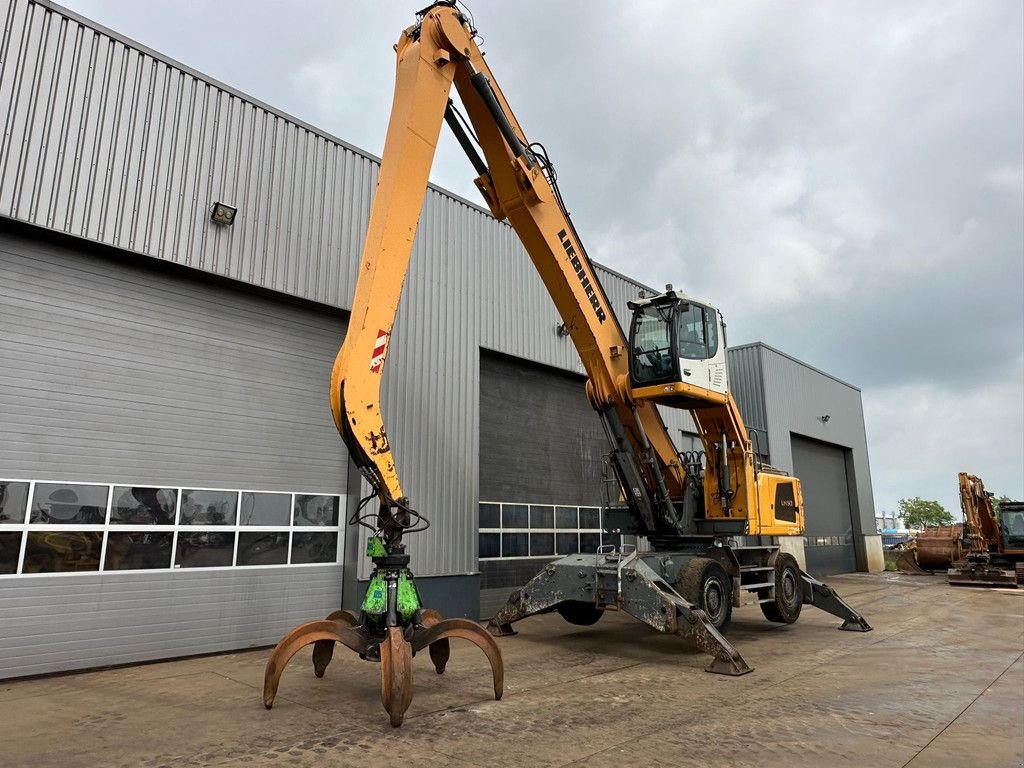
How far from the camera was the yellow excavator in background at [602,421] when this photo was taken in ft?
19.8

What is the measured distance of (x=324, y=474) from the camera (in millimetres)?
10617

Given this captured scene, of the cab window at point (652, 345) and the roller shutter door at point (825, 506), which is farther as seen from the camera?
the roller shutter door at point (825, 506)

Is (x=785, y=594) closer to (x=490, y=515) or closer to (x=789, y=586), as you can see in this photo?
(x=789, y=586)

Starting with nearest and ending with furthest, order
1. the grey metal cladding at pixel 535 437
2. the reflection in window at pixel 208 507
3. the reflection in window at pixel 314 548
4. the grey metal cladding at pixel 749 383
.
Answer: the reflection in window at pixel 208 507
the reflection in window at pixel 314 548
the grey metal cladding at pixel 535 437
the grey metal cladding at pixel 749 383

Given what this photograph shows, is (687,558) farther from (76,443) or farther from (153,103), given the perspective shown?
(153,103)

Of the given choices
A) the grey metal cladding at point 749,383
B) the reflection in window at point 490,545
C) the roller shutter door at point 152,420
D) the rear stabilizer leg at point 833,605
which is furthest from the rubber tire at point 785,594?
the grey metal cladding at point 749,383

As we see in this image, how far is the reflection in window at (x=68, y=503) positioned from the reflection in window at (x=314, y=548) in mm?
2703

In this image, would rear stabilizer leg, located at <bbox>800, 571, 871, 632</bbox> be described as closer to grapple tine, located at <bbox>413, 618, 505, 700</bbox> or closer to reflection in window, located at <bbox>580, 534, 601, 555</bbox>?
reflection in window, located at <bbox>580, 534, 601, 555</bbox>

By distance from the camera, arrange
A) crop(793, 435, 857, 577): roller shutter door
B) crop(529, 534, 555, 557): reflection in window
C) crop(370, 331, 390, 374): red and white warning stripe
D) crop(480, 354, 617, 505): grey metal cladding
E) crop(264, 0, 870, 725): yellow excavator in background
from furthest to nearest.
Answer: crop(793, 435, 857, 577): roller shutter door
crop(529, 534, 555, 557): reflection in window
crop(480, 354, 617, 505): grey metal cladding
crop(370, 331, 390, 374): red and white warning stripe
crop(264, 0, 870, 725): yellow excavator in background

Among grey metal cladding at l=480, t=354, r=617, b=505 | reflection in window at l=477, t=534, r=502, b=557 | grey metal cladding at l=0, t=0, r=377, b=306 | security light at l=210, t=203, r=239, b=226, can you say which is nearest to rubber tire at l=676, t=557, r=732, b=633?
grey metal cladding at l=480, t=354, r=617, b=505

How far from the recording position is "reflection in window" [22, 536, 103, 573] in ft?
25.3

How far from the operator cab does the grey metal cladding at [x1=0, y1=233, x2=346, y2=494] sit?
494 cm

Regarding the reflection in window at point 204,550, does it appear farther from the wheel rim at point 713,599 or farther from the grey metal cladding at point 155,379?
the wheel rim at point 713,599

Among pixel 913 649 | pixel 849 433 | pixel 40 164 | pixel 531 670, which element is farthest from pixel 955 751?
pixel 849 433
